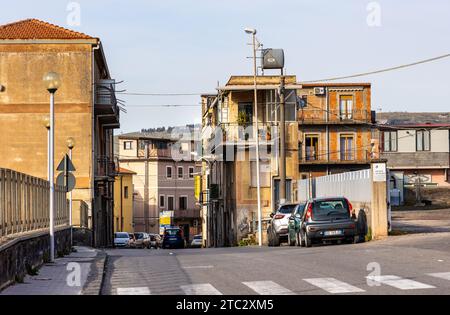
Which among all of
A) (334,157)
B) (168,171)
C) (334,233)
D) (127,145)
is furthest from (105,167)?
(127,145)

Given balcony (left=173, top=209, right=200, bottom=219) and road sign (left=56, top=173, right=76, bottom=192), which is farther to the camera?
balcony (left=173, top=209, right=200, bottom=219)

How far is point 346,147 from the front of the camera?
264 feet

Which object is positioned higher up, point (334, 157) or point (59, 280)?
point (334, 157)

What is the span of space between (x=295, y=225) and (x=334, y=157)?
47.6 meters

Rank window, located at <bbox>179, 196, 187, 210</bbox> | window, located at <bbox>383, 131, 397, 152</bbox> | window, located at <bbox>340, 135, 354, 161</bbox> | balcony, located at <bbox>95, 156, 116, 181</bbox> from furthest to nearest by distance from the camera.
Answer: window, located at <bbox>179, 196, 187, 210</bbox>, window, located at <bbox>383, 131, 397, 152</bbox>, window, located at <bbox>340, 135, 354, 161</bbox>, balcony, located at <bbox>95, 156, 116, 181</bbox>

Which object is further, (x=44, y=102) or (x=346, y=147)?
(x=346, y=147)

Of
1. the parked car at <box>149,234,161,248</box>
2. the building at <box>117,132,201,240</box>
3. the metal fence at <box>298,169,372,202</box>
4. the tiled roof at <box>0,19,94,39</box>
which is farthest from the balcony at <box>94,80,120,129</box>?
the building at <box>117,132,201,240</box>

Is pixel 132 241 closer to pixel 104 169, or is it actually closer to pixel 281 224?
pixel 104 169

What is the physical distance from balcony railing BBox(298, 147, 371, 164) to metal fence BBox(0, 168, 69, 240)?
179 feet

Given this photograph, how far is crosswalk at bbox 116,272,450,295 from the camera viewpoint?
1378 centimetres

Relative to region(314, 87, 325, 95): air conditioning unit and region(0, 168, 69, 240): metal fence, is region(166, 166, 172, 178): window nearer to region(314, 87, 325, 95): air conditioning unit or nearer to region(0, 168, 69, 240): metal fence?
region(314, 87, 325, 95): air conditioning unit

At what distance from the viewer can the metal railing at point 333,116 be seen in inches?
3113

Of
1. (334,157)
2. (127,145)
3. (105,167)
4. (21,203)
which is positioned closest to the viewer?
(21,203)

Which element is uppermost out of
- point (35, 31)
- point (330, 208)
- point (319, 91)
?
point (35, 31)
